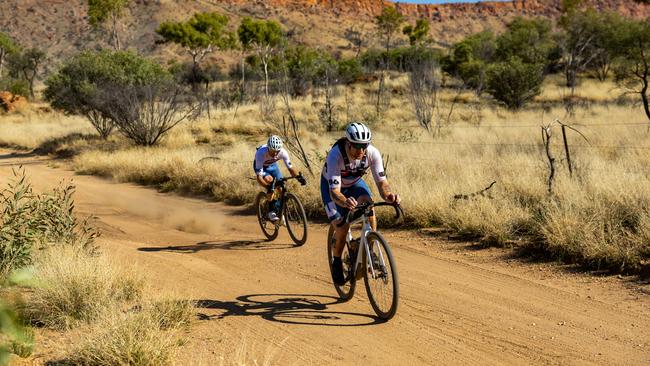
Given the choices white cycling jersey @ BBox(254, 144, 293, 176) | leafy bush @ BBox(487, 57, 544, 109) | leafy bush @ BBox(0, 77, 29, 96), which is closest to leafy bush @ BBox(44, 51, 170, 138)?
leafy bush @ BBox(487, 57, 544, 109)

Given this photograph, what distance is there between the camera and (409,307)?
5.93m

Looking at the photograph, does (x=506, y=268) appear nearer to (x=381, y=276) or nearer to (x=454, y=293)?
(x=454, y=293)

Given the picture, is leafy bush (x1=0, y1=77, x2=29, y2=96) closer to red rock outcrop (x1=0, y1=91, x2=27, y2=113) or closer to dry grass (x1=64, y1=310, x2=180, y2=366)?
red rock outcrop (x1=0, y1=91, x2=27, y2=113)

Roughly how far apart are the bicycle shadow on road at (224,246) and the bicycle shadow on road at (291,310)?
2542mm

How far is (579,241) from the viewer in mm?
7285

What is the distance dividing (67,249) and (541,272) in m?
5.90

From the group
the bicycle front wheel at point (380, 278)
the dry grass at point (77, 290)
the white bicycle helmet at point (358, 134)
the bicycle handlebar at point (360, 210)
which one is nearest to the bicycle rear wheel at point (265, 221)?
the dry grass at point (77, 290)

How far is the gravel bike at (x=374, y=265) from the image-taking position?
5309 mm

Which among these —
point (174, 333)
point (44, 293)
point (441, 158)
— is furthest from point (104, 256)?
point (441, 158)

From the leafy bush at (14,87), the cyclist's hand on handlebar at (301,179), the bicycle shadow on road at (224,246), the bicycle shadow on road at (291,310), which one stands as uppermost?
the leafy bush at (14,87)

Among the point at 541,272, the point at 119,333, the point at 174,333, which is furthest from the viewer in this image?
the point at 541,272

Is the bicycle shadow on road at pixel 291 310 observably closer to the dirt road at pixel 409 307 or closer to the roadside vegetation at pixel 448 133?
the dirt road at pixel 409 307

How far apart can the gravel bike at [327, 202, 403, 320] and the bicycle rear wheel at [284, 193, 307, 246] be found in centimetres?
294

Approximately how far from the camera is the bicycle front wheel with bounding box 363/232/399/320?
5.28 m
